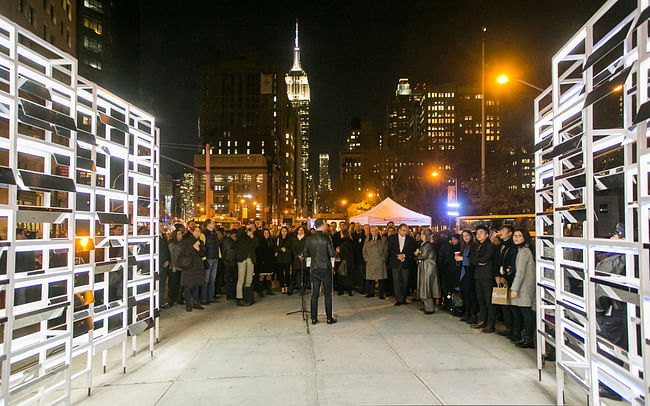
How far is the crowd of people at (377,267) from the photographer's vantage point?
22.4 ft

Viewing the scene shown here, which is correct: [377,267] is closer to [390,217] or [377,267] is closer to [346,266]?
[346,266]

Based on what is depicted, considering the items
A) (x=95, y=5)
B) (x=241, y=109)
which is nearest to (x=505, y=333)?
(x=95, y=5)

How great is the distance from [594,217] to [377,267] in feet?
24.3

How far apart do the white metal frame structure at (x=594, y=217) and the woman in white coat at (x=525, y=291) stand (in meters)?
1.12

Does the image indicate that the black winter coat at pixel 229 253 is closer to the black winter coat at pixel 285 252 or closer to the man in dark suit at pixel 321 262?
the black winter coat at pixel 285 252

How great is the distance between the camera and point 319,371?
5.37m

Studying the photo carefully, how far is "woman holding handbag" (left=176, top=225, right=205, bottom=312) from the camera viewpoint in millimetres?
9289

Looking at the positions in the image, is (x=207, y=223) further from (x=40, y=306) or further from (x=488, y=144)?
(x=488, y=144)

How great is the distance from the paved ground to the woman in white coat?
33cm

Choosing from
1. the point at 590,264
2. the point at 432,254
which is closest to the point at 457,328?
the point at 432,254

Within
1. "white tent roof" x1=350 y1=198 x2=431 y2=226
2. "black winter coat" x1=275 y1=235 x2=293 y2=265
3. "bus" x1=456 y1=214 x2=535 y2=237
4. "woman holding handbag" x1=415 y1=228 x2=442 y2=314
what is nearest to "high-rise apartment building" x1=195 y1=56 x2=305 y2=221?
"bus" x1=456 y1=214 x2=535 y2=237

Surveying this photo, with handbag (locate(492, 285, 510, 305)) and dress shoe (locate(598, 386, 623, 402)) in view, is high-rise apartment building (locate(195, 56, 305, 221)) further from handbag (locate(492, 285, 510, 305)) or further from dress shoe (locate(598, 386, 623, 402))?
dress shoe (locate(598, 386, 623, 402))

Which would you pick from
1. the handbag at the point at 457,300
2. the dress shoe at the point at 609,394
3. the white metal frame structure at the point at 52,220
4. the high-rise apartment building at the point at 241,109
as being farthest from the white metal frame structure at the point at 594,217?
the high-rise apartment building at the point at 241,109

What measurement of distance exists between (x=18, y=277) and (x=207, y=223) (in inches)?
262
